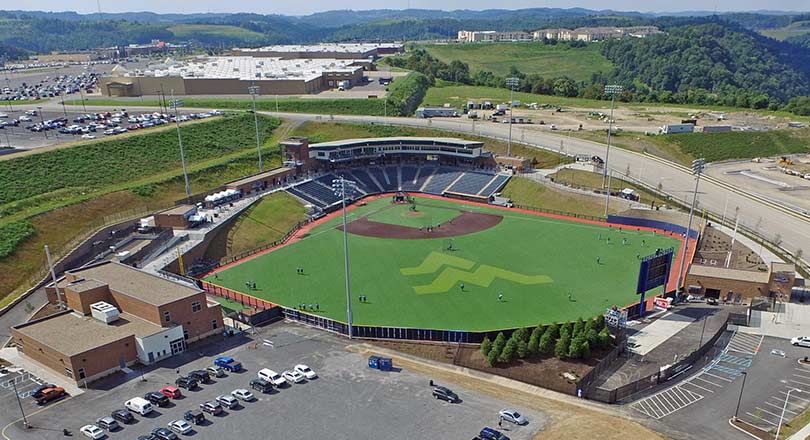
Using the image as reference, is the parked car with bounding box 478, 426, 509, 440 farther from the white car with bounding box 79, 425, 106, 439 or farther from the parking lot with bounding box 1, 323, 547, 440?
the white car with bounding box 79, 425, 106, 439

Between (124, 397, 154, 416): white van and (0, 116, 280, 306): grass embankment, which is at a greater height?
(0, 116, 280, 306): grass embankment

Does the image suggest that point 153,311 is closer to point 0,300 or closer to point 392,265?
point 0,300

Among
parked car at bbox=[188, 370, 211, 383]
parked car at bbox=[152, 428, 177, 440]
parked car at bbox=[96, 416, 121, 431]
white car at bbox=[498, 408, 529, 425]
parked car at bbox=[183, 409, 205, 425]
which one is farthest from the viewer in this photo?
parked car at bbox=[188, 370, 211, 383]

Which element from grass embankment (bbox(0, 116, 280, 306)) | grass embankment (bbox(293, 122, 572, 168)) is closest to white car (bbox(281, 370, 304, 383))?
grass embankment (bbox(0, 116, 280, 306))

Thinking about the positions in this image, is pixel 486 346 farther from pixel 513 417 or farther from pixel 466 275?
pixel 466 275

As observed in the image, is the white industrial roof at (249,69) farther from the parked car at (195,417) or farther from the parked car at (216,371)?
the parked car at (195,417)

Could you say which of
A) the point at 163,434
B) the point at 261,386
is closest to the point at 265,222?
the point at 261,386

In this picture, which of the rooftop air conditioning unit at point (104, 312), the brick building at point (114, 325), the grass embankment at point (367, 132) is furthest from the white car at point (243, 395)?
the grass embankment at point (367, 132)

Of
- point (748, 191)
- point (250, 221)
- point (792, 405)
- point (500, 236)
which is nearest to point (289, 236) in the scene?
point (250, 221)
